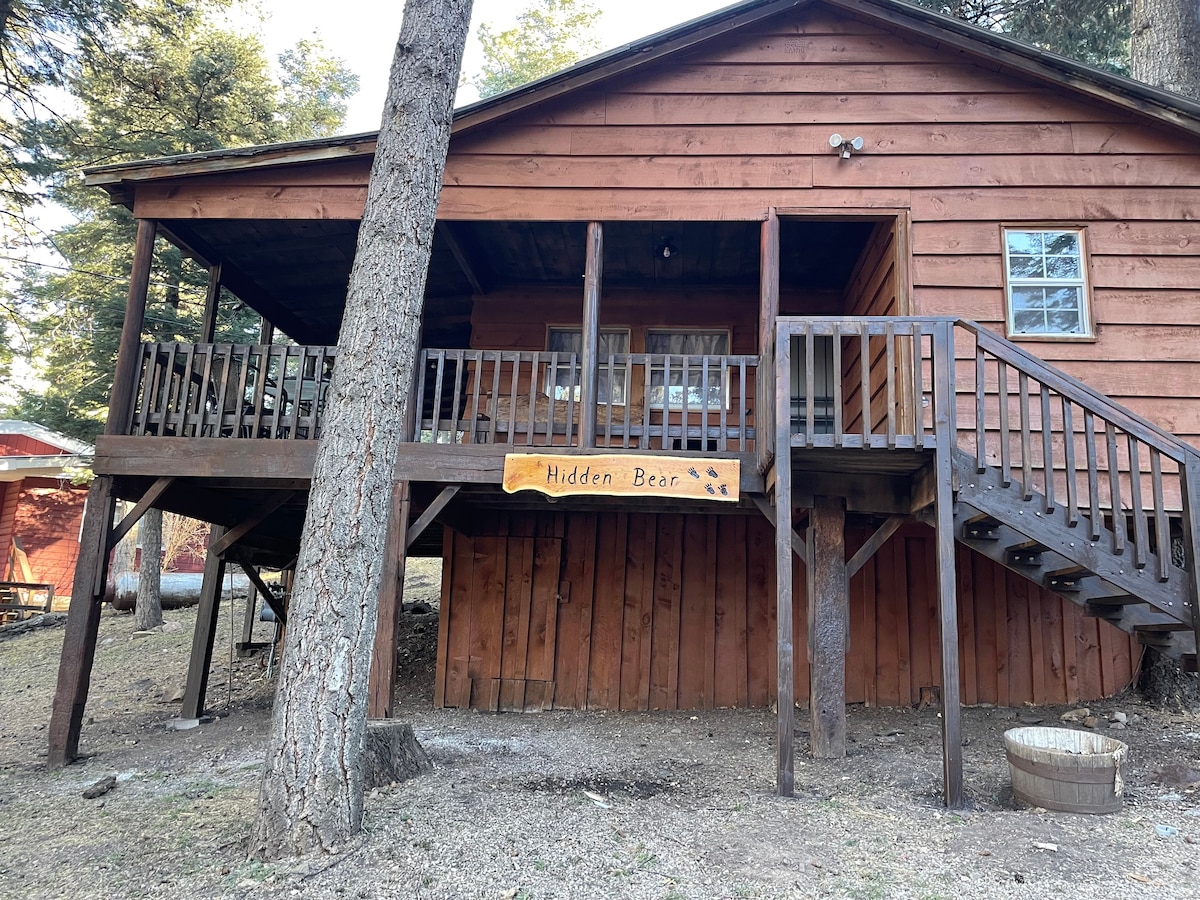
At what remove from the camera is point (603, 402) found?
364 inches

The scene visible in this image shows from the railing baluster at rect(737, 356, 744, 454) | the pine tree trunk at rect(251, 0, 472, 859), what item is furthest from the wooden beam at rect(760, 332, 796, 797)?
the pine tree trunk at rect(251, 0, 472, 859)

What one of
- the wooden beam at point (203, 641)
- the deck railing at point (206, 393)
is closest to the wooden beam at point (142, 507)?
the deck railing at point (206, 393)

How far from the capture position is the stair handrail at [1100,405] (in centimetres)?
547

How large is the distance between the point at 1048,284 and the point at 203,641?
9.34 m

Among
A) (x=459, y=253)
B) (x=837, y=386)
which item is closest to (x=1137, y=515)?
(x=837, y=386)

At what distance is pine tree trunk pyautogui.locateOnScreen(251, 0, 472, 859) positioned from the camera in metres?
4.07

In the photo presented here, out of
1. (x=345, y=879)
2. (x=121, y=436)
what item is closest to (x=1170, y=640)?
(x=345, y=879)

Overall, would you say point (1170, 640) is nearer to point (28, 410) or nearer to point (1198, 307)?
point (1198, 307)

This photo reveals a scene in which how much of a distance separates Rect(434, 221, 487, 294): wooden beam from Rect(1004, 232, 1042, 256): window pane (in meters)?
5.39

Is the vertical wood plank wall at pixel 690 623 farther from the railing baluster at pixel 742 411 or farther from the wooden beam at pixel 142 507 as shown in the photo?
the wooden beam at pixel 142 507

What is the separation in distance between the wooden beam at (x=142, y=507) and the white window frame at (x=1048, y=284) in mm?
7875

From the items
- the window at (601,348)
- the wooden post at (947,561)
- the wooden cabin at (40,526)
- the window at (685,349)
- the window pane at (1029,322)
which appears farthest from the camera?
the wooden cabin at (40,526)

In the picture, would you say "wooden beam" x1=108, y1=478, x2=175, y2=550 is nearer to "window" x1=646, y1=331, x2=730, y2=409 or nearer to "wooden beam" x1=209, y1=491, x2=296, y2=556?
"wooden beam" x1=209, y1=491, x2=296, y2=556

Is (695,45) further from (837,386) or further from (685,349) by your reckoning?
(837,386)
